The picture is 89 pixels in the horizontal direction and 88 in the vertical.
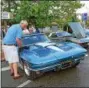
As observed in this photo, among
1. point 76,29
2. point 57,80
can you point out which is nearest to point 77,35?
point 76,29

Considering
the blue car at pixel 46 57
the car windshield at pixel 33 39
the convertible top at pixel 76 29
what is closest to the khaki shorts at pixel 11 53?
the blue car at pixel 46 57

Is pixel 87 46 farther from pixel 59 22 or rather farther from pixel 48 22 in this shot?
pixel 59 22

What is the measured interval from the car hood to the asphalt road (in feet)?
1.95

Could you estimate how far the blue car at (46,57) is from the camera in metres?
6.18

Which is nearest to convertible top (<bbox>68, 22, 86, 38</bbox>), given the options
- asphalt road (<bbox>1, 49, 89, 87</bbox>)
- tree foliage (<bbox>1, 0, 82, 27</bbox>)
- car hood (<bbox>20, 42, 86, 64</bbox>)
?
tree foliage (<bbox>1, 0, 82, 27</bbox>)

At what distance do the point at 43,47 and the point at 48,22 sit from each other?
8920 mm

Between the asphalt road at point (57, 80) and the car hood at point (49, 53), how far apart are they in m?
0.59

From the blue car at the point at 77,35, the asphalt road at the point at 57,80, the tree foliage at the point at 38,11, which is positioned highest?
the tree foliage at the point at 38,11

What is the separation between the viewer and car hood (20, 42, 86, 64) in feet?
20.5

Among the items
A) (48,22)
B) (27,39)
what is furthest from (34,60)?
(48,22)

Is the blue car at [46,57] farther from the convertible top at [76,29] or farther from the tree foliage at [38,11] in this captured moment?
the tree foliage at [38,11]

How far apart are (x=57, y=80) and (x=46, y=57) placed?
0.71 meters

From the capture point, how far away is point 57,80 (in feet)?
20.9

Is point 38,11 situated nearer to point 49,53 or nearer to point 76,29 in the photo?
point 76,29
